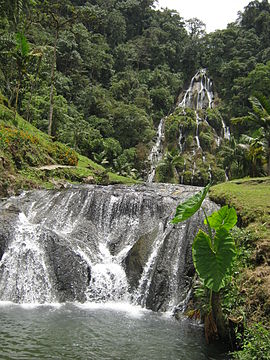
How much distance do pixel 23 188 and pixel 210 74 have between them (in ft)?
146

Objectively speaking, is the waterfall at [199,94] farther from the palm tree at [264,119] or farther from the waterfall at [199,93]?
the palm tree at [264,119]

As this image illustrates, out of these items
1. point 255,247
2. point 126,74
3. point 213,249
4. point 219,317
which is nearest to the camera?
point 213,249

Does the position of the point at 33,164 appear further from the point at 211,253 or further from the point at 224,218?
the point at 211,253

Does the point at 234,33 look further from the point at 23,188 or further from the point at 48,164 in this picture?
the point at 23,188

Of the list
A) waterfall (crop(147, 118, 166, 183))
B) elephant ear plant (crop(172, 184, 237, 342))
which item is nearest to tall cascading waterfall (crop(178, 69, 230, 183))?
waterfall (crop(147, 118, 166, 183))

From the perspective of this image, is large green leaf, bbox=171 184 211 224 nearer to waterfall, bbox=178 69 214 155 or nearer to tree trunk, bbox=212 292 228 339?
tree trunk, bbox=212 292 228 339

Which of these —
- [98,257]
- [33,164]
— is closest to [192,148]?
[33,164]

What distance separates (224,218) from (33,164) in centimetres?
1651

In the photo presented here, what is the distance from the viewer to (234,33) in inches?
2283

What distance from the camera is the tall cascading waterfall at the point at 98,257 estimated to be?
39.4ft

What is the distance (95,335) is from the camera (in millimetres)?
8531

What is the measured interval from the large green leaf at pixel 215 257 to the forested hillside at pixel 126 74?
14291mm

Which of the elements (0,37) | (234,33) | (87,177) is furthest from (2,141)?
(234,33)

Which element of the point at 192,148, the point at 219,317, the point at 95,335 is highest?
the point at 192,148
